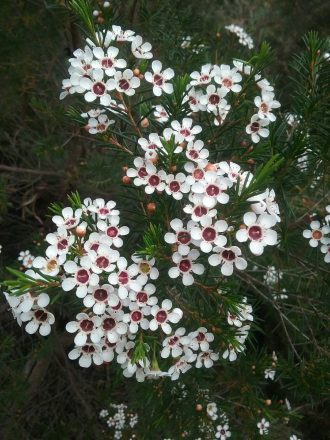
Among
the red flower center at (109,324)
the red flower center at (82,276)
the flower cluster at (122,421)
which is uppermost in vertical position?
the red flower center at (82,276)

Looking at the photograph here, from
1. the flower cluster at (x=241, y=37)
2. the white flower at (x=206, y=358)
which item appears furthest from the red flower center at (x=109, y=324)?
the flower cluster at (x=241, y=37)

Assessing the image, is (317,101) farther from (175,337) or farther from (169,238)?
(175,337)

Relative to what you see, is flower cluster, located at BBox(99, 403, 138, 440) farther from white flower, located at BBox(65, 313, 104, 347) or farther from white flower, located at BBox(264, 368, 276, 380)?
white flower, located at BBox(65, 313, 104, 347)

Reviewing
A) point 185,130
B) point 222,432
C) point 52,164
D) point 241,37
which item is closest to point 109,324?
point 185,130

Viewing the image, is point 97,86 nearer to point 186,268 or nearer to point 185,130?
point 185,130

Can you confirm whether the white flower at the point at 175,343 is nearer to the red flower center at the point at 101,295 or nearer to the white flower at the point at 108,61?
the red flower center at the point at 101,295

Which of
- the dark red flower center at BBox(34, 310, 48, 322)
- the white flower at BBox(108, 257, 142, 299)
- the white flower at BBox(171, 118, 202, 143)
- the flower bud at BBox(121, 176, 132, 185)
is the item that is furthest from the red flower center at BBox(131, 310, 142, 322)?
the white flower at BBox(171, 118, 202, 143)
